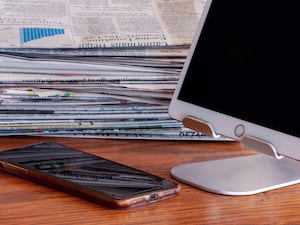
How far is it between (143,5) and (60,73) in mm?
199

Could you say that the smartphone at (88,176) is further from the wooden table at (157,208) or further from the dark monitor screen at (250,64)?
the dark monitor screen at (250,64)

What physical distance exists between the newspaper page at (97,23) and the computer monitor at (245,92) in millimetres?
147

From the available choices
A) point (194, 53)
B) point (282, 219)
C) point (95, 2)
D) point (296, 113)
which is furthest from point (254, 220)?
point (95, 2)

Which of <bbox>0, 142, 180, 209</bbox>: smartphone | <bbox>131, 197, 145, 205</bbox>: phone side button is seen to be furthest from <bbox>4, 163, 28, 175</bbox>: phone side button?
<bbox>131, 197, 145, 205</bbox>: phone side button

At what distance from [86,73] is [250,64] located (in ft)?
0.88

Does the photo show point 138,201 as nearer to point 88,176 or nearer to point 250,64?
point 88,176

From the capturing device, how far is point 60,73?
3.06 feet

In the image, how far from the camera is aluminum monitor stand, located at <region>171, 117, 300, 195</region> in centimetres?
75

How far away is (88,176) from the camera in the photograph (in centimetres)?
73

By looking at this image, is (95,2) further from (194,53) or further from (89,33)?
(194,53)

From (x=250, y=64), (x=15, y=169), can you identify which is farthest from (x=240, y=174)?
(x=15, y=169)

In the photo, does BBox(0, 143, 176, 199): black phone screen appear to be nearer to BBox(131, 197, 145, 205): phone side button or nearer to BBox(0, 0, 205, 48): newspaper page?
BBox(131, 197, 145, 205): phone side button

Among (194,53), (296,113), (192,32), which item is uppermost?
(192,32)

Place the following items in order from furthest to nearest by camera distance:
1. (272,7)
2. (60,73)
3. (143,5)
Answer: (143,5), (60,73), (272,7)
